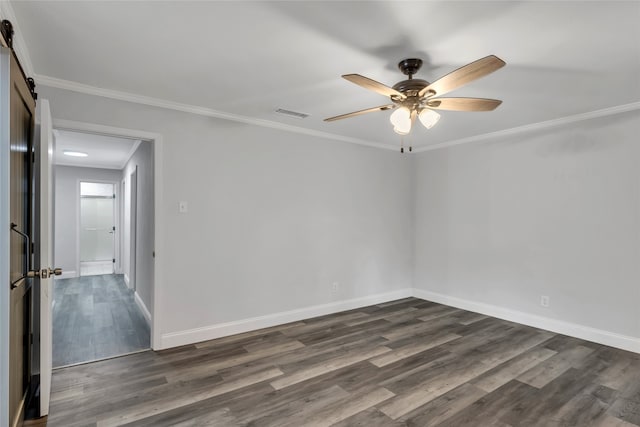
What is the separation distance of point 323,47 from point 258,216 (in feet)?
6.97

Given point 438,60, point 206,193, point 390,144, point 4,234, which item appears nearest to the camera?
point 4,234

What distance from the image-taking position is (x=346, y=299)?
4633mm

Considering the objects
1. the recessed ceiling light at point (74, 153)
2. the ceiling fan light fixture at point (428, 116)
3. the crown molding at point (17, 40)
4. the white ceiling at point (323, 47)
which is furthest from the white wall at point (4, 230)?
the recessed ceiling light at point (74, 153)

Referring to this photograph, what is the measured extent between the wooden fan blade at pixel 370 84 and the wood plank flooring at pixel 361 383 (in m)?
2.10

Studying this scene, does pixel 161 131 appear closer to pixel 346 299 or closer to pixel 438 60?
pixel 438 60

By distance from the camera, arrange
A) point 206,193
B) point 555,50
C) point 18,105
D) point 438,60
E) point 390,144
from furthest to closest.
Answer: point 390,144 < point 206,193 < point 438,60 < point 555,50 < point 18,105

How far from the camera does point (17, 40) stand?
2039 mm

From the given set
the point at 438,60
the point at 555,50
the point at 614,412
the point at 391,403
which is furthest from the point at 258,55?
the point at 614,412

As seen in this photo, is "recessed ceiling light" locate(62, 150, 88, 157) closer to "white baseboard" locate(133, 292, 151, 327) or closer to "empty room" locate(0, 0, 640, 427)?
"empty room" locate(0, 0, 640, 427)

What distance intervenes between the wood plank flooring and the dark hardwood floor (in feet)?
1.12

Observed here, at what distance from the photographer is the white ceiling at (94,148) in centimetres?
461

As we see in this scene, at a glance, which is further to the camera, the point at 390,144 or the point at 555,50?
the point at 390,144

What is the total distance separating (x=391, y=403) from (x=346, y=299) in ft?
7.49

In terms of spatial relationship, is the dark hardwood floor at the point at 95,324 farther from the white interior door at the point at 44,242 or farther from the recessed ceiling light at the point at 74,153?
the recessed ceiling light at the point at 74,153
